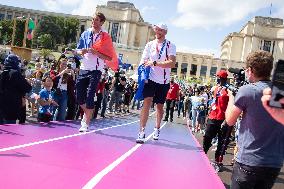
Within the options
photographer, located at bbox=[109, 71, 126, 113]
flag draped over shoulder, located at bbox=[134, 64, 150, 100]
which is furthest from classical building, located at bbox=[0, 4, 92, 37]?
Answer: flag draped over shoulder, located at bbox=[134, 64, 150, 100]

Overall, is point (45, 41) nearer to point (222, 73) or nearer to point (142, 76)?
point (222, 73)

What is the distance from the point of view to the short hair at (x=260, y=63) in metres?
3.40

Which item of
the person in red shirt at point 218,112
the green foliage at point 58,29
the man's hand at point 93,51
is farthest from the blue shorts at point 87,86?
the green foliage at point 58,29

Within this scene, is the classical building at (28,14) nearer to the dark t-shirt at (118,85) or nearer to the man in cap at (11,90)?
the dark t-shirt at (118,85)

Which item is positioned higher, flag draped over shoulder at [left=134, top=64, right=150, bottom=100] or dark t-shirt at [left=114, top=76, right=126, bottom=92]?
flag draped over shoulder at [left=134, top=64, right=150, bottom=100]

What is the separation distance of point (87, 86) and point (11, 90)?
4.12 feet

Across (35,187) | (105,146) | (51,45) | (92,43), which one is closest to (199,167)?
(105,146)

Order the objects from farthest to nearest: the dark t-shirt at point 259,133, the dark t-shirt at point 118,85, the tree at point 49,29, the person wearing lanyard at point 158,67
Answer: the tree at point 49,29, the dark t-shirt at point 118,85, the person wearing lanyard at point 158,67, the dark t-shirt at point 259,133

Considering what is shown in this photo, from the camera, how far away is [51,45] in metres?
105

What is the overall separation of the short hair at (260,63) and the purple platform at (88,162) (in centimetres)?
130

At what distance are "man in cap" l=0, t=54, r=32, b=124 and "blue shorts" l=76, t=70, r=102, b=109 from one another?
2.87ft

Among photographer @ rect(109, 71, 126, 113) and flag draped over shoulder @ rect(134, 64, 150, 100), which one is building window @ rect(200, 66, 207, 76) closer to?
photographer @ rect(109, 71, 126, 113)

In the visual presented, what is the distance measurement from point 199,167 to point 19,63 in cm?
353

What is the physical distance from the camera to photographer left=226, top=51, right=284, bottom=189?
10.9ft
